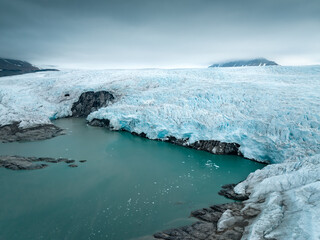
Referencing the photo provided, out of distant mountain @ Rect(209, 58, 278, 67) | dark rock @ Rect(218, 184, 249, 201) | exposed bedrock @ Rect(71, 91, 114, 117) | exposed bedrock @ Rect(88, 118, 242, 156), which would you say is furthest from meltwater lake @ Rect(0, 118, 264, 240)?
distant mountain @ Rect(209, 58, 278, 67)

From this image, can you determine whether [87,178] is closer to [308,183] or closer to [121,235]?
[121,235]

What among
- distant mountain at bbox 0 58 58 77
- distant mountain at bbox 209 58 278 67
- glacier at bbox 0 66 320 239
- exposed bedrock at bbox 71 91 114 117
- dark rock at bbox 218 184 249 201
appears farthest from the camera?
distant mountain at bbox 0 58 58 77

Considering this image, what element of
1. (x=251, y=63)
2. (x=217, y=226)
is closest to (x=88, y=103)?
(x=217, y=226)

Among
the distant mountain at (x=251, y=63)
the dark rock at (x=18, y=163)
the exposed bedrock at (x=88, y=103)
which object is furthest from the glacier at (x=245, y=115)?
the distant mountain at (x=251, y=63)

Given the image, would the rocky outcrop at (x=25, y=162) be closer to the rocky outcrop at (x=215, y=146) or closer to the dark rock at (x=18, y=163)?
the dark rock at (x=18, y=163)

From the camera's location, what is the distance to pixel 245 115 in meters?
13.4

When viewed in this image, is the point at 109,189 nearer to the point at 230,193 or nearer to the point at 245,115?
the point at 230,193

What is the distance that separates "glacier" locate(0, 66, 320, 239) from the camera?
616 centimetres

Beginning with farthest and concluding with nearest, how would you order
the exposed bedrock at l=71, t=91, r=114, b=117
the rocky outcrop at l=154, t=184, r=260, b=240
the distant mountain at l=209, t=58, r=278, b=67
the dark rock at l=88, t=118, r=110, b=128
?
the distant mountain at l=209, t=58, r=278, b=67
the exposed bedrock at l=71, t=91, r=114, b=117
the dark rock at l=88, t=118, r=110, b=128
the rocky outcrop at l=154, t=184, r=260, b=240

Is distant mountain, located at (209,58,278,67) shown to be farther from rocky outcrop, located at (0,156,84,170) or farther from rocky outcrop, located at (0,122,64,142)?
rocky outcrop, located at (0,156,84,170)

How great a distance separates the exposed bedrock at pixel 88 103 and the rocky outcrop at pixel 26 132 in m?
5.51

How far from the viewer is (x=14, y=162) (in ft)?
34.3

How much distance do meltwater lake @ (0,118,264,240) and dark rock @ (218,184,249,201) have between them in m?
0.26

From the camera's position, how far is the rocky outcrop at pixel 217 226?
5.78 m
